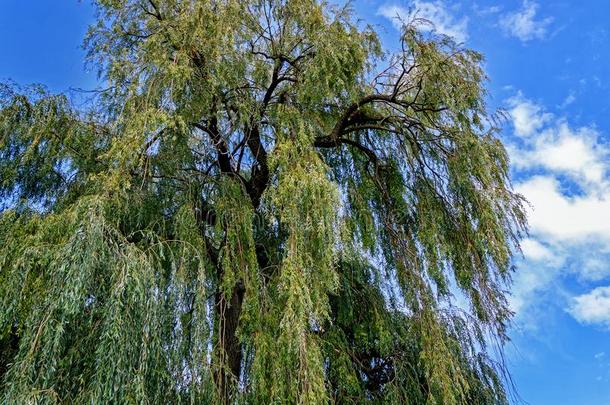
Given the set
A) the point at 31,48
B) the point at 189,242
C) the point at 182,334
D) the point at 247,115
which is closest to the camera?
the point at 182,334

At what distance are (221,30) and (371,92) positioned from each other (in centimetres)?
167

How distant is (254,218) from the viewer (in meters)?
4.27

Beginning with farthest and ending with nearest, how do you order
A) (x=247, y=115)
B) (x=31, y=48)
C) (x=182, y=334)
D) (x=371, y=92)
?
(x=31, y=48), (x=371, y=92), (x=247, y=115), (x=182, y=334)

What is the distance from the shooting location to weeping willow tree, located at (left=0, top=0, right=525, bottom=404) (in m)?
2.87

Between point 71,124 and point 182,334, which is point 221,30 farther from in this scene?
point 182,334

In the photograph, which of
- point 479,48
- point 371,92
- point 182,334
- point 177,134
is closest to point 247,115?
point 177,134

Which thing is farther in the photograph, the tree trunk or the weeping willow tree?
the tree trunk

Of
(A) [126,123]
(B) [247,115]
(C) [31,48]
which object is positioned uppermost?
(C) [31,48]

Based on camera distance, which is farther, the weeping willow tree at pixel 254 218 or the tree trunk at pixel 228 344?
the tree trunk at pixel 228 344

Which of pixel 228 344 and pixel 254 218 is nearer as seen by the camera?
pixel 228 344

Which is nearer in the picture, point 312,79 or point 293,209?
point 293,209

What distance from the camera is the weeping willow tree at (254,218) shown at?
2.87m

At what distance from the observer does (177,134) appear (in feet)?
A: 12.8

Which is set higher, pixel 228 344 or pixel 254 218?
pixel 254 218
